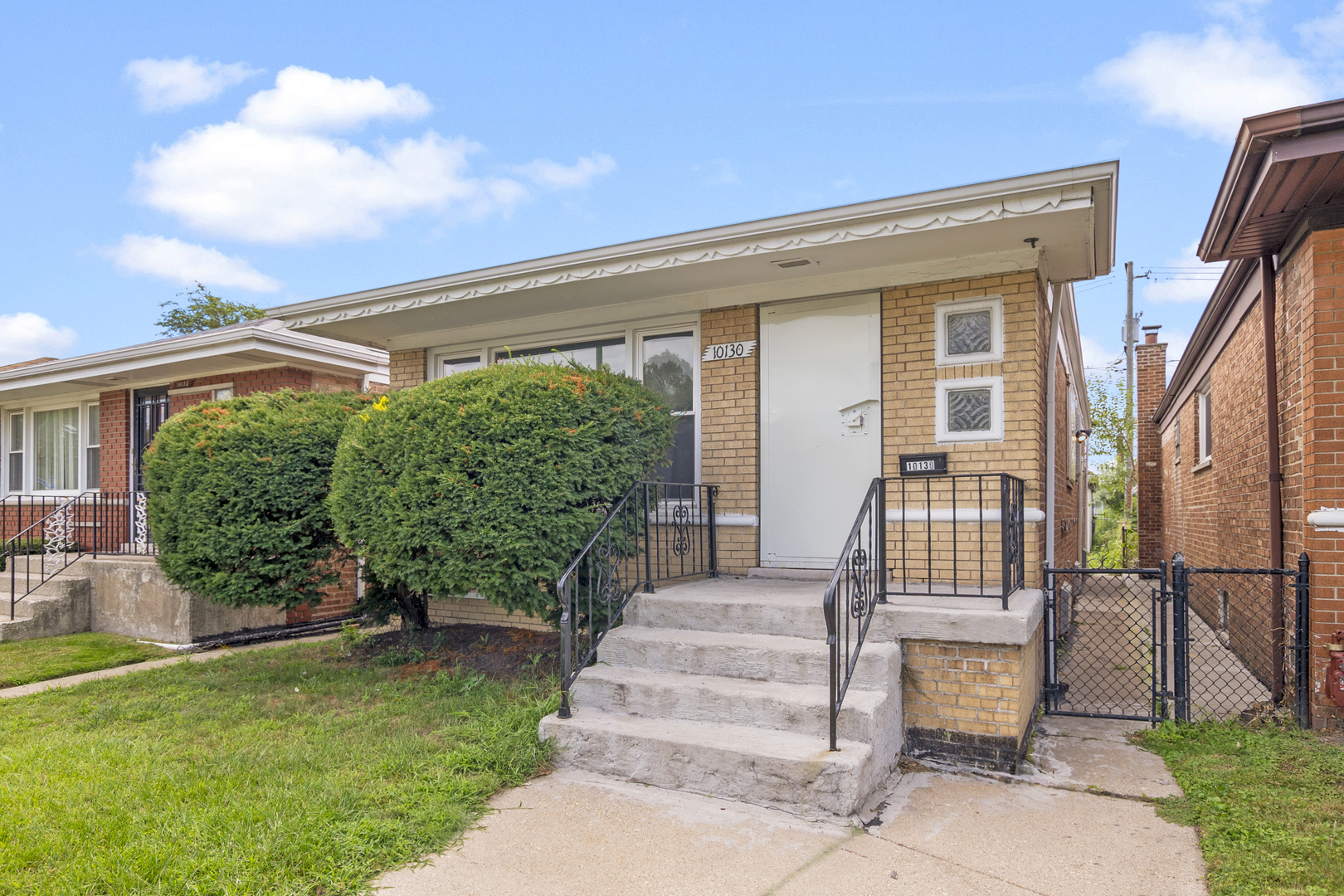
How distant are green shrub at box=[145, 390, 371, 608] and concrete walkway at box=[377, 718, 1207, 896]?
3.57m

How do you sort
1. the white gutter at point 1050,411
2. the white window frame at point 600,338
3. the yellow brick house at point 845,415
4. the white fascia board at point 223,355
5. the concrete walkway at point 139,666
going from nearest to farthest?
1. the yellow brick house at point 845,415
2. the white gutter at point 1050,411
3. the concrete walkway at point 139,666
4. the white window frame at point 600,338
5. the white fascia board at point 223,355

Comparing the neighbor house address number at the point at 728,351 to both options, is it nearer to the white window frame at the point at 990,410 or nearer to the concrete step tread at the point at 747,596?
the white window frame at the point at 990,410

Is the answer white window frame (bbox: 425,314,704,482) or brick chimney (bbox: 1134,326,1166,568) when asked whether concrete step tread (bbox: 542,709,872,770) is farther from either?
brick chimney (bbox: 1134,326,1166,568)

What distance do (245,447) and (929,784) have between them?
5.58 m

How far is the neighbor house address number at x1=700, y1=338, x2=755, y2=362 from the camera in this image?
20.3ft

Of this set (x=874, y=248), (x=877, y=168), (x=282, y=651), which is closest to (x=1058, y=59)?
(x=877, y=168)

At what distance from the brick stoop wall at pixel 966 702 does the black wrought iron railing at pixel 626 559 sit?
1.77 metres

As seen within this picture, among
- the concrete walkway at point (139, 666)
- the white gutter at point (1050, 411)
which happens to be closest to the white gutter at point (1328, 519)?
the white gutter at point (1050, 411)

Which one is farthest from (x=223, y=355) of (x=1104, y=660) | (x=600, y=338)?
(x=1104, y=660)

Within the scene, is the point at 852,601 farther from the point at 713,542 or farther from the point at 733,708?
the point at 713,542

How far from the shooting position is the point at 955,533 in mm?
4938

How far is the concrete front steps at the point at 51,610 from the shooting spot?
8.16 m

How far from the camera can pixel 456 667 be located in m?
5.81

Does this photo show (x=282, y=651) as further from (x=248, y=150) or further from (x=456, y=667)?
(x=248, y=150)
